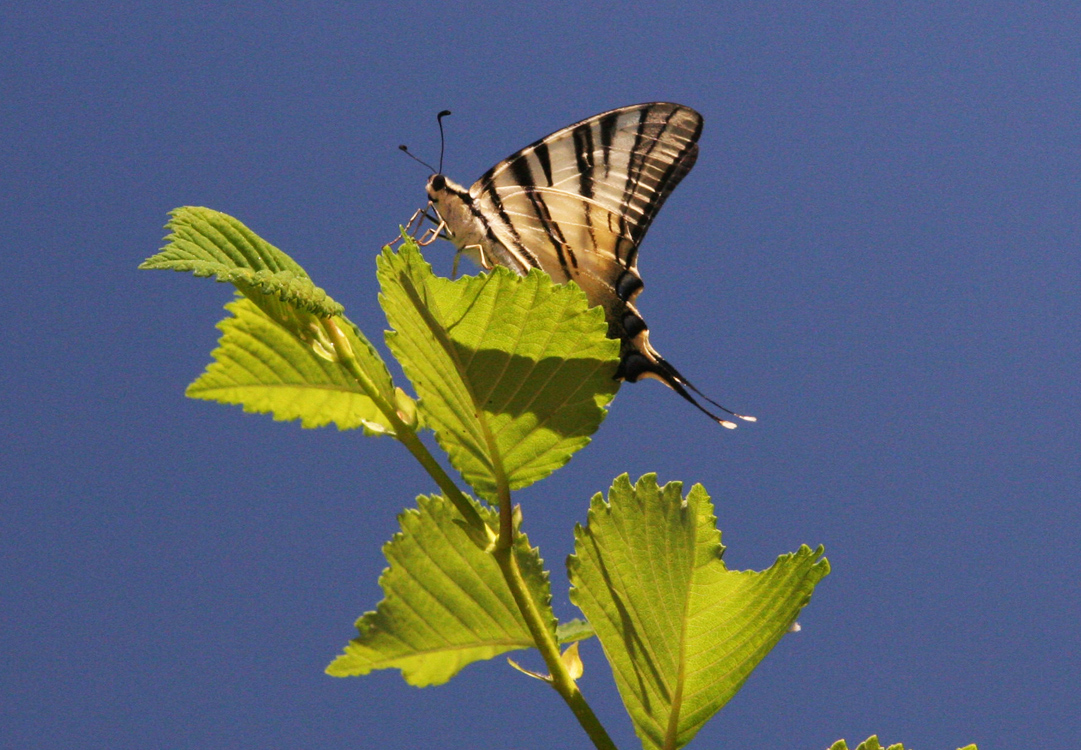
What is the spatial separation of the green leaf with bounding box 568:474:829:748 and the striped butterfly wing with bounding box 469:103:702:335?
1.09 metres

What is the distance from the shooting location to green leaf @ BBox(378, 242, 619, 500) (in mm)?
1052

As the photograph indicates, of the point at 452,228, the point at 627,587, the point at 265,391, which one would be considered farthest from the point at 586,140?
the point at 627,587

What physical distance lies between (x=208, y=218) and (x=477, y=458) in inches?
18.3

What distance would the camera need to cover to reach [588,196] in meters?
2.34

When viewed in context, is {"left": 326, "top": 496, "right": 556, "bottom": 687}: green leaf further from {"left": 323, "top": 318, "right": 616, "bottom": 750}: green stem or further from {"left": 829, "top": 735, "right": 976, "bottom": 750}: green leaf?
{"left": 829, "top": 735, "right": 976, "bottom": 750}: green leaf

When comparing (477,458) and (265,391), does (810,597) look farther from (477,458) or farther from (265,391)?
(265,391)

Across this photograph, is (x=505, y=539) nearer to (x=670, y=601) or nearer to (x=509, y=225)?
(x=670, y=601)

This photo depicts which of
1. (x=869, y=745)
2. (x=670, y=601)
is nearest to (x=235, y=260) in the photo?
(x=670, y=601)

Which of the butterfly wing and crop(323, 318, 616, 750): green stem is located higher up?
the butterfly wing

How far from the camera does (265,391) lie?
138 cm

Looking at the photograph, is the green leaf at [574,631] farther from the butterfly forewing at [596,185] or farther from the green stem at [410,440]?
the butterfly forewing at [596,185]

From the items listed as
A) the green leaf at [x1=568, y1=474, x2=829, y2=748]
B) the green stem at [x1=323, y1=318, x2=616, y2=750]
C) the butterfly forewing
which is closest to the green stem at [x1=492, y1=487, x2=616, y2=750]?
the green stem at [x1=323, y1=318, x2=616, y2=750]

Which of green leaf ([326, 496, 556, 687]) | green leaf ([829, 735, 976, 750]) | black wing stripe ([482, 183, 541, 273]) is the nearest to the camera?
green leaf ([829, 735, 976, 750])

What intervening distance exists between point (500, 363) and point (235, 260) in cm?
36
